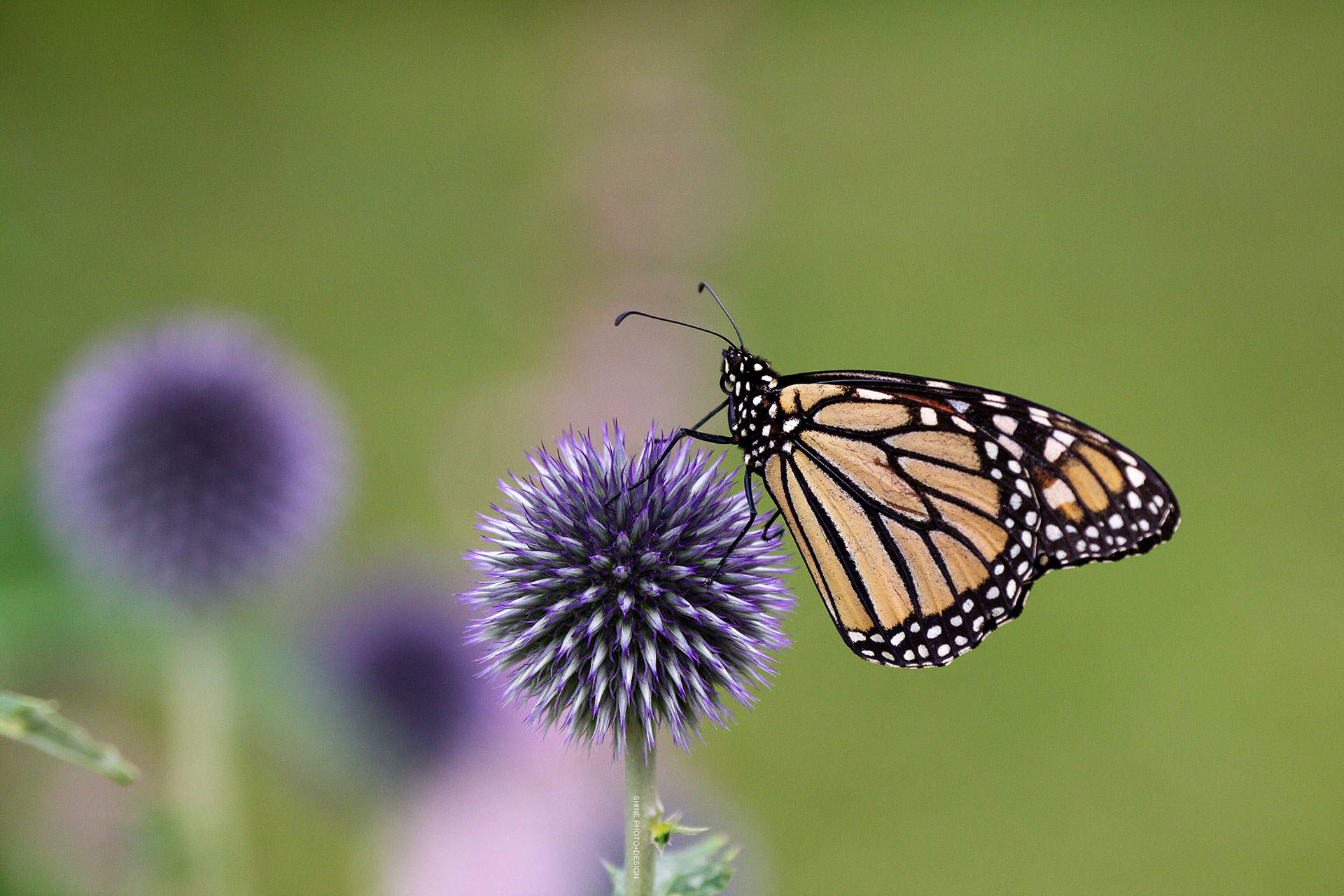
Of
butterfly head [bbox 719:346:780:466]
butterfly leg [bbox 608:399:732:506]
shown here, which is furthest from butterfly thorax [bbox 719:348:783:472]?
butterfly leg [bbox 608:399:732:506]

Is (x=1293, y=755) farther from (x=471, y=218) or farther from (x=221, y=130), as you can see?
(x=221, y=130)

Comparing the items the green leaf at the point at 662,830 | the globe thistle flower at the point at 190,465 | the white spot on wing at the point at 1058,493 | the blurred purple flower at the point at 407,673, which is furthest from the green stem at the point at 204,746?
the white spot on wing at the point at 1058,493

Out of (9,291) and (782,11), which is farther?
(782,11)

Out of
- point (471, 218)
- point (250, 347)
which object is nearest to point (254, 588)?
point (250, 347)

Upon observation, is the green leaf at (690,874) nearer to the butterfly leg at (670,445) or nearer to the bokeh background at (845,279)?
the butterfly leg at (670,445)

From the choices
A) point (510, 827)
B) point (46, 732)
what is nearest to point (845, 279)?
point (510, 827)

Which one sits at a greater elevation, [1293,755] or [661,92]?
[661,92]
